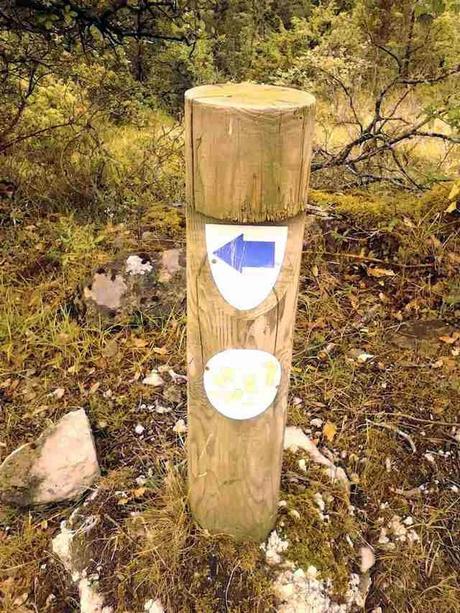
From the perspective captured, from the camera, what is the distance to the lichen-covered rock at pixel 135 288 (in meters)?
2.70

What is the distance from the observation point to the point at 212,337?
1.30m

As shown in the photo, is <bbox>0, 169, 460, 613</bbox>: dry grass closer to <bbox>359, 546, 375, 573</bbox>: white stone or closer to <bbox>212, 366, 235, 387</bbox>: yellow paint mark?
<bbox>359, 546, 375, 573</bbox>: white stone

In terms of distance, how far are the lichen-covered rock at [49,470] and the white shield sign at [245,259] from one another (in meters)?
1.17

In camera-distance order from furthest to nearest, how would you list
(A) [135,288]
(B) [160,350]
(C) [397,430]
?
(A) [135,288], (B) [160,350], (C) [397,430]

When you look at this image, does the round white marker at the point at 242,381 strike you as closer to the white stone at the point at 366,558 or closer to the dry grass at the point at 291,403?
the dry grass at the point at 291,403

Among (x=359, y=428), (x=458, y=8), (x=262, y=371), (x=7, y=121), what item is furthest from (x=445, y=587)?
(x=7, y=121)

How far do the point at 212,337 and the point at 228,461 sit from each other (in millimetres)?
426

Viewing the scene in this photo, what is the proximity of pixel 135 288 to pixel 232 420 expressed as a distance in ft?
4.94

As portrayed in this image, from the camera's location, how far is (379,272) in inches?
115

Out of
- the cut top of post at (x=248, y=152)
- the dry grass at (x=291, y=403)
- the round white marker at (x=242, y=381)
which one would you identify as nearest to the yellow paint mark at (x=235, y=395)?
the round white marker at (x=242, y=381)

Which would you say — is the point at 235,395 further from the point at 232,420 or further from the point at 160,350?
the point at 160,350

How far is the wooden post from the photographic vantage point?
3.42 feet

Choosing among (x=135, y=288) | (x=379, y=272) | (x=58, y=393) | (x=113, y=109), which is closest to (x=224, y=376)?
(x=58, y=393)

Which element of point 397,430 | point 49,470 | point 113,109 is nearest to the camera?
point 49,470
